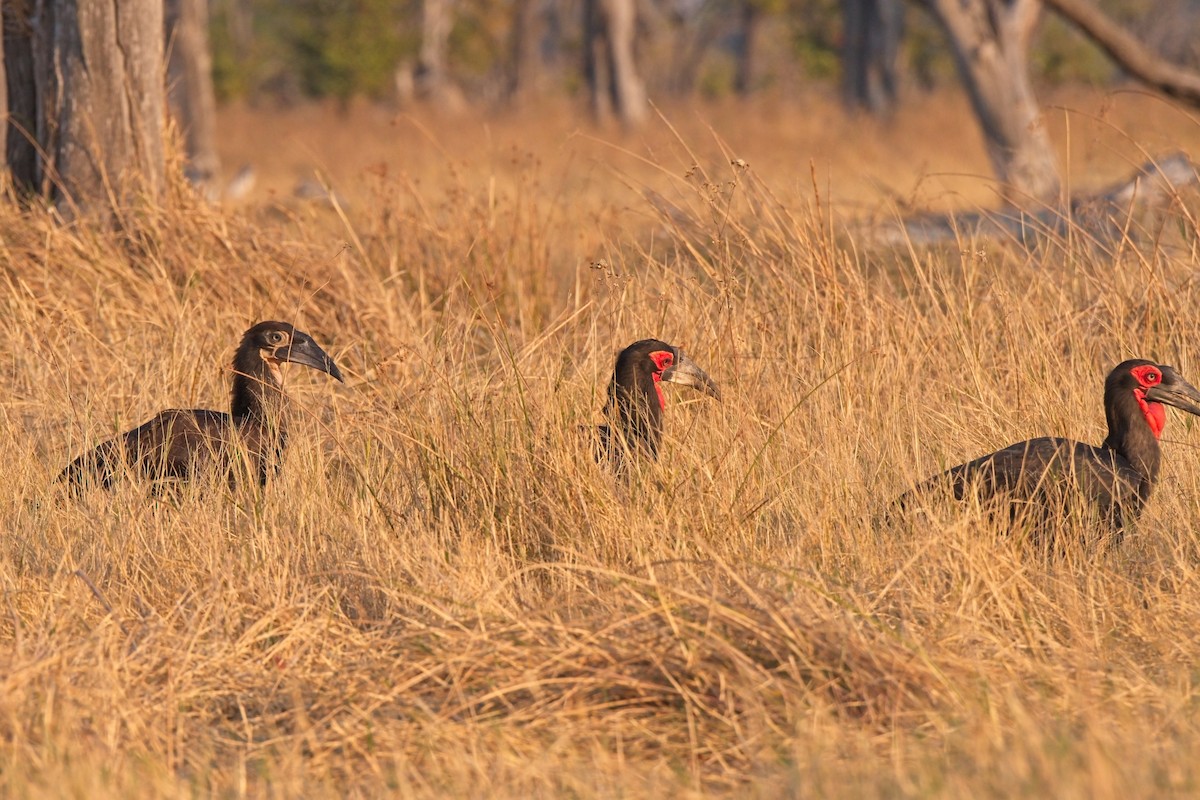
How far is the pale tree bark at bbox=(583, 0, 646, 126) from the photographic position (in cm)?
2748

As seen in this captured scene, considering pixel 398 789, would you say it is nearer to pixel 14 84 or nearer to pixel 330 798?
pixel 330 798

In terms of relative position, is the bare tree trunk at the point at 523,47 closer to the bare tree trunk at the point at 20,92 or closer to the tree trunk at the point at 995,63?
the tree trunk at the point at 995,63

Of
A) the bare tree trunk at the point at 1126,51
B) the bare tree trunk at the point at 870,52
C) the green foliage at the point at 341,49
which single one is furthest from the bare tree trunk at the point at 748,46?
the bare tree trunk at the point at 1126,51

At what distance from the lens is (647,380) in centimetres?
470

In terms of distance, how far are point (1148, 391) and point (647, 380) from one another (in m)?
1.43

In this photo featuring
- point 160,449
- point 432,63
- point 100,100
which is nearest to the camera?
point 160,449

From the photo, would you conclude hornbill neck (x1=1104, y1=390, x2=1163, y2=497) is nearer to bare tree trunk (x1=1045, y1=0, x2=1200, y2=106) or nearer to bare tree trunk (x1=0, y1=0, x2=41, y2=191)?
bare tree trunk (x1=0, y1=0, x2=41, y2=191)

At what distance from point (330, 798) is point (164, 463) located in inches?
77.1

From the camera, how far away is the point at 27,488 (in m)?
4.45

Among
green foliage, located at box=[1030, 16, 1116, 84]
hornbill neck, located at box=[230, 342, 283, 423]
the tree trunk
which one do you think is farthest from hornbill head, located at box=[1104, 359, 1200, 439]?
green foliage, located at box=[1030, 16, 1116, 84]

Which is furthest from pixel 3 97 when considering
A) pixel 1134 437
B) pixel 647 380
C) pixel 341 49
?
pixel 341 49

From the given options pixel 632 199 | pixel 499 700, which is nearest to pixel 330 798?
pixel 499 700

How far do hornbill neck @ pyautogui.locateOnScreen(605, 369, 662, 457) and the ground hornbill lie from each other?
0.84 metres

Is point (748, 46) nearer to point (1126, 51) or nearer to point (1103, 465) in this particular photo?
point (1126, 51)
